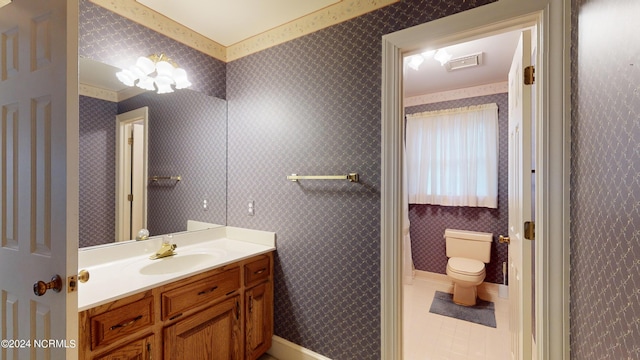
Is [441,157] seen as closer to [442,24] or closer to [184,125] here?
[442,24]

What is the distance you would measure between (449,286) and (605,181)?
Answer: 9.55 ft

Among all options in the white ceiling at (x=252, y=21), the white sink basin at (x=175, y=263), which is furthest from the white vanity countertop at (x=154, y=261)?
the white ceiling at (x=252, y=21)

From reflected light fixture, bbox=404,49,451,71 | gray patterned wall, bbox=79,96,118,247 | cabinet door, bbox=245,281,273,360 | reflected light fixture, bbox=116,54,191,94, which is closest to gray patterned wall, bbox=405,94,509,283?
reflected light fixture, bbox=404,49,451,71

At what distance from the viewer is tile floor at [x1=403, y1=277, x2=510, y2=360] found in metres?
2.04

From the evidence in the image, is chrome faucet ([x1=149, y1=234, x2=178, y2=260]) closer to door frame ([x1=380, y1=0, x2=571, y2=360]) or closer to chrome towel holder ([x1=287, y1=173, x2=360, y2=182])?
chrome towel holder ([x1=287, y1=173, x2=360, y2=182])

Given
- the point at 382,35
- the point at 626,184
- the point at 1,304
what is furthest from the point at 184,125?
the point at 626,184

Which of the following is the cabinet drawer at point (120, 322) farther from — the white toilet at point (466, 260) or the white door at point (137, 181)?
the white toilet at point (466, 260)

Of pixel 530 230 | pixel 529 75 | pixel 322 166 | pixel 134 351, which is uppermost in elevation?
pixel 529 75

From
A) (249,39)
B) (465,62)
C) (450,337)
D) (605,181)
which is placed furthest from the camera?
(465,62)

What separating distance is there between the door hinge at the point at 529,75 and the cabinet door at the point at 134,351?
2263mm

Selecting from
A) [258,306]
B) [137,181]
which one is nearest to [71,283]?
[137,181]

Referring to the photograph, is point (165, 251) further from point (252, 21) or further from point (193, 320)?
point (252, 21)

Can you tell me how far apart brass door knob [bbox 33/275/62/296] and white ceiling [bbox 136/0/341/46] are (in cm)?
168

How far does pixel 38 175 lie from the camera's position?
39.0 inches
